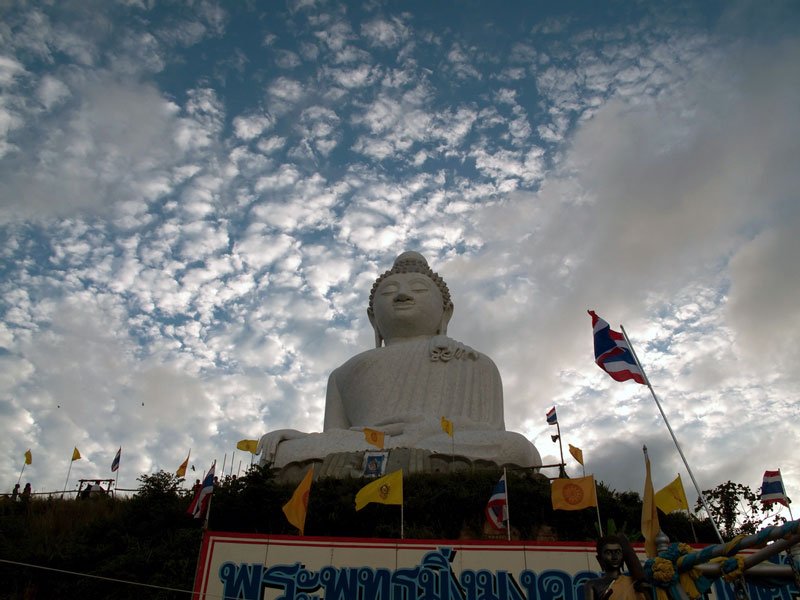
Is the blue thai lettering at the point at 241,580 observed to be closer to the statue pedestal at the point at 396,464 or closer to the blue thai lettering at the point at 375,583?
the blue thai lettering at the point at 375,583

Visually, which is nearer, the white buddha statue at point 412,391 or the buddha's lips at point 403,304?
the white buddha statue at point 412,391

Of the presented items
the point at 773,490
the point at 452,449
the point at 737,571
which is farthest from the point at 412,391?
the point at 737,571

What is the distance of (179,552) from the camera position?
8.30 meters

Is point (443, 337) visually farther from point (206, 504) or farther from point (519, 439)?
point (206, 504)

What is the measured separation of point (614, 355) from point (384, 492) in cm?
337

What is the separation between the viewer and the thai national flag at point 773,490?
39.1ft

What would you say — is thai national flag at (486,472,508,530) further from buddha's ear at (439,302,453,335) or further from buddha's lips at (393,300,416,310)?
buddha's ear at (439,302,453,335)

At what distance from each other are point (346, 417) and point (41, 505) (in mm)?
5813

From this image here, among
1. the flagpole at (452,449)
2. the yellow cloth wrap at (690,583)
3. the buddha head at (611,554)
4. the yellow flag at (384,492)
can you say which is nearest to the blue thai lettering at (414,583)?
the yellow flag at (384,492)

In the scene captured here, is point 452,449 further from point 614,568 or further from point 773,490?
point 614,568

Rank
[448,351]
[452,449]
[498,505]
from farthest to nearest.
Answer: [448,351] → [452,449] → [498,505]

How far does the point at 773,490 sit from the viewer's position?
1198 cm

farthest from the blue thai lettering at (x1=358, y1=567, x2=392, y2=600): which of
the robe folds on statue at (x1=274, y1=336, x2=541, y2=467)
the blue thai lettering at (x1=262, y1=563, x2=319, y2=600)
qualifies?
the robe folds on statue at (x1=274, y1=336, x2=541, y2=467)

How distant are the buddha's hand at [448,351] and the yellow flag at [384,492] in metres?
6.02
